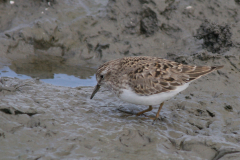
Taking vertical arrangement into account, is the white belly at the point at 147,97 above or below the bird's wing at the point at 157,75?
below

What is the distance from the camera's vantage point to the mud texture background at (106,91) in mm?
4945

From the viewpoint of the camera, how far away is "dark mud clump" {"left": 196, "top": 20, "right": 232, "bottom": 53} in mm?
8453

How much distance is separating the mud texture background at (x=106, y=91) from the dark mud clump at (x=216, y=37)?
0.10ft

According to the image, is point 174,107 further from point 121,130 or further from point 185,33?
point 185,33

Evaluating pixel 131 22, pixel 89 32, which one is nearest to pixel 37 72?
pixel 89 32

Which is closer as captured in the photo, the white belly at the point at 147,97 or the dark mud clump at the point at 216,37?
the white belly at the point at 147,97

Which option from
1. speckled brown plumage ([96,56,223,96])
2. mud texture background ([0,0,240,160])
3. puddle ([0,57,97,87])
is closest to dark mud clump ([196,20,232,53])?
mud texture background ([0,0,240,160])

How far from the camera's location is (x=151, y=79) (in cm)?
606

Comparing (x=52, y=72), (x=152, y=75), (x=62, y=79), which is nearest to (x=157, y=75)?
(x=152, y=75)

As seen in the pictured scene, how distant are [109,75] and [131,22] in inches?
138

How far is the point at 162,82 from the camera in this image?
19.8 feet

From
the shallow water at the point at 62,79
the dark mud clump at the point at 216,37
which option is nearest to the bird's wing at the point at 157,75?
the shallow water at the point at 62,79

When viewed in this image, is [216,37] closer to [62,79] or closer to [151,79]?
[151,79]

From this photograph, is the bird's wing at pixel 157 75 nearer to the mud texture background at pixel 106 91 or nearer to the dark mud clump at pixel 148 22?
the mud texture background at pixel 106 91
